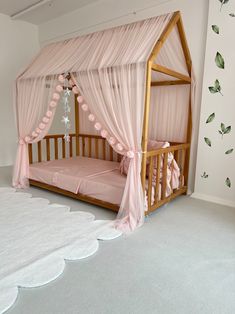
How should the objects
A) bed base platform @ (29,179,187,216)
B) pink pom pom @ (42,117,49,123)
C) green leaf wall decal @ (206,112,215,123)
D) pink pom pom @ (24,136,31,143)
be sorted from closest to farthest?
bed base platform @ (29,179,187,216) < green leaf wall decal @ (206,112,215,123) < pink pom pom @ (42,117,49,123) < pink pom pom @ (24,136,31,143)

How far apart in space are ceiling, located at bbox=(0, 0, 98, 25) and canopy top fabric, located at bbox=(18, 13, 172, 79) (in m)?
1.68

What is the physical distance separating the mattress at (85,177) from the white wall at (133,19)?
4.23ft

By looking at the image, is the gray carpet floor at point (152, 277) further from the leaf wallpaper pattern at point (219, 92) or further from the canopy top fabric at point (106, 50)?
the canopy top fabric at point (106, 50)

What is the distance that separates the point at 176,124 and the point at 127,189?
140 cm

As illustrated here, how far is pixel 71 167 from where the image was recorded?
3.54 meters

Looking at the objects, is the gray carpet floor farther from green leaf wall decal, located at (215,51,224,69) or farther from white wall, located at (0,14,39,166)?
white wall, located at (0,14,39,166)

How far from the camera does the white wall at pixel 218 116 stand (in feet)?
9.62

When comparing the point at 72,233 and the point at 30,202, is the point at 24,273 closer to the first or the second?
the point at 72,233

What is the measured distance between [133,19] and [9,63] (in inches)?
116

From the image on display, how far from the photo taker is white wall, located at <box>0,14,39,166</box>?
5.11 m

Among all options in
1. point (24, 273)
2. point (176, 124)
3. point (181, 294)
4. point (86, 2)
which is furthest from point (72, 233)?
point (86, 2)

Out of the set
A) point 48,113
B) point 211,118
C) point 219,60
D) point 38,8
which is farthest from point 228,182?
point 38,8

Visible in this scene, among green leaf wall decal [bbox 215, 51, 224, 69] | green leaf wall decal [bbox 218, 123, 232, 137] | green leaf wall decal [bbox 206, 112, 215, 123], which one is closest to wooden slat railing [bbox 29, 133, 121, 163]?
green leaf wall decal [bbox 206, 112, 215, 123]

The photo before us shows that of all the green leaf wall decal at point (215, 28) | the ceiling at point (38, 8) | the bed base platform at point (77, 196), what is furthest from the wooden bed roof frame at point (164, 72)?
the ceiling at point (38, 8)
